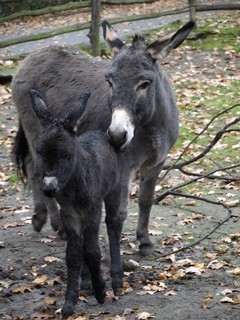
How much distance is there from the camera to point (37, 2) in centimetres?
2430

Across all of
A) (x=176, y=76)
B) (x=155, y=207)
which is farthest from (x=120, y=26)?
(x=155, y=207)

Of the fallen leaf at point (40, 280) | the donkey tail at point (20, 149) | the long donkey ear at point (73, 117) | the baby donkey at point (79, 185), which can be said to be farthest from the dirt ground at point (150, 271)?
the long donkey ear at point (73, 117)

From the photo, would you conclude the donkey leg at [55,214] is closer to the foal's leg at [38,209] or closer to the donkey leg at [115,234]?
the foal's leg at [38,209]

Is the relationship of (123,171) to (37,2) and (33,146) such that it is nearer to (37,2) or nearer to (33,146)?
(33,146)

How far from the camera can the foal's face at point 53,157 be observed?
14.2ft

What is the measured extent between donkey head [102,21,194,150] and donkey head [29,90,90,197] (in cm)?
56

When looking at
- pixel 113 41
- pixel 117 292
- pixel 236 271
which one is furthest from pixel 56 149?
A: pixel 236 271

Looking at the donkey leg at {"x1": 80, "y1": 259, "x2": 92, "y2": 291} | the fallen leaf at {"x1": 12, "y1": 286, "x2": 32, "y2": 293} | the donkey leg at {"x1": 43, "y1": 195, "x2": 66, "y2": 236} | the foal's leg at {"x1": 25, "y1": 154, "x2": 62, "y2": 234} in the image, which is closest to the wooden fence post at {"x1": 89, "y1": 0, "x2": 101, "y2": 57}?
the foal's leg at {"x1": 25, "y1": 154, "x2": 62, "y2": 234}

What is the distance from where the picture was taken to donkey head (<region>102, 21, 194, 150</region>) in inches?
200

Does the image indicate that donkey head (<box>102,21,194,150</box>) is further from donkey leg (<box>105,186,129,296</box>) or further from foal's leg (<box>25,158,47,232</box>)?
foal's leg (<box>25,158,47,232</box>)

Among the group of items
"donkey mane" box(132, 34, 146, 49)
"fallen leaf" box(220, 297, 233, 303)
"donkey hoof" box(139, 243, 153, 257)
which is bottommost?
"donkey hoof" box(139, 243, 153, 257)

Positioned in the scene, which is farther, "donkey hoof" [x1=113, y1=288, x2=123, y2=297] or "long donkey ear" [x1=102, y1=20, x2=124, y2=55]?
"long donkey ear" [x1=102, y1=20, x2=124, y2=55]

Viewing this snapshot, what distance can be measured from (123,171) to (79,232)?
1000 millimetres

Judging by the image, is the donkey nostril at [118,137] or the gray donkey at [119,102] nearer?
the donkey nostril at [118,137]
